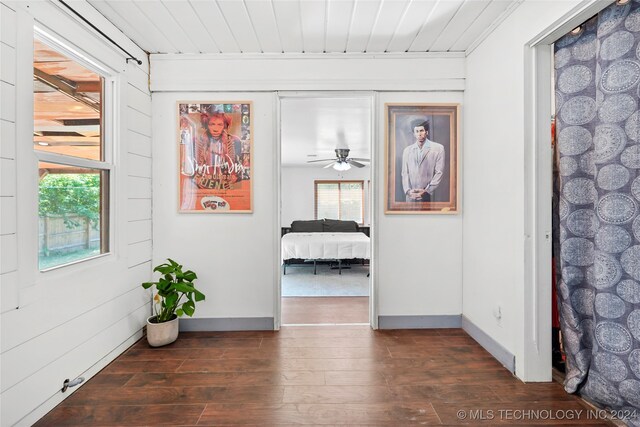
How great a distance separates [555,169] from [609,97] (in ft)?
1.65

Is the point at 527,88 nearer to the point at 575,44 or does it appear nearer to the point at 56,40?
the point at 575,44

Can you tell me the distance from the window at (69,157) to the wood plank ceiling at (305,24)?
52 centimetres

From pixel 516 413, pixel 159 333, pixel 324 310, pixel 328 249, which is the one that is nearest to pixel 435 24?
pixel 516 413

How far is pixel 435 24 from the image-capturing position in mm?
2334

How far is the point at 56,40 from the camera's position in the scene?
1.86 m

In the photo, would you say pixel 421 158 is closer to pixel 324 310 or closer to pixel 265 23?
pixel 265 23

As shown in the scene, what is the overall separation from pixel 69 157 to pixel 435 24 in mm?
2509

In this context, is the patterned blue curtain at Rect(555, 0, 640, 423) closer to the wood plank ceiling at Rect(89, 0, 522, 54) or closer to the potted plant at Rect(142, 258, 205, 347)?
the wood plank ceiling at Rect(89, 0, 522, 54)

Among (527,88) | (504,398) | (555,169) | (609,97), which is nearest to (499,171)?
(555,169)

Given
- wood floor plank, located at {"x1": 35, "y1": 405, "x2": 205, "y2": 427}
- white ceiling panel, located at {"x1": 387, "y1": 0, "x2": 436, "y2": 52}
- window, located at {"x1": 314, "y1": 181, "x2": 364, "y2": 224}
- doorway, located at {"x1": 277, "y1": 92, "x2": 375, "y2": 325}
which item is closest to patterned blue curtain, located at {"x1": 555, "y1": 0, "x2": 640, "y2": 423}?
white ceiling panel, located at {"x1": 387, "y1": 0, "x2": 436, "y2": 52}

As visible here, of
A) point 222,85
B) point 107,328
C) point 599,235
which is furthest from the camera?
point 222,85

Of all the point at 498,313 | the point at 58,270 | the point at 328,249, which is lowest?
the point at 498,313

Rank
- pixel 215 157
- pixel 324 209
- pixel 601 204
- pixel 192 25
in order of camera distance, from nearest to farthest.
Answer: pixel 601 204, pixel 192 25, pixel 215 157, pixel 324 209

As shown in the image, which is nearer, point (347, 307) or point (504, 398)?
point (504, 398)
